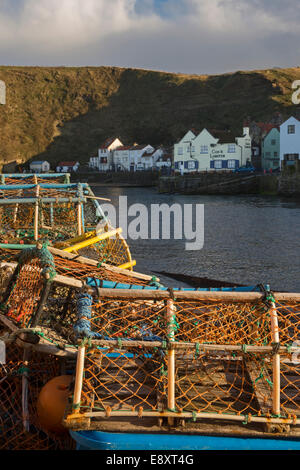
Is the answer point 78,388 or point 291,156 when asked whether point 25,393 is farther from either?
point 291,156

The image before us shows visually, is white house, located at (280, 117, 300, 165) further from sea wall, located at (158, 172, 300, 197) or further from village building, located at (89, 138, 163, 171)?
village building, located at (89, 138, 163, 171)

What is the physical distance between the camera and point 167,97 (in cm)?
12762

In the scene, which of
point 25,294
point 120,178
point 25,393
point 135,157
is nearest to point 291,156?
point 120,178

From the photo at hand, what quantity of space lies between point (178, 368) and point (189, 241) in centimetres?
1714

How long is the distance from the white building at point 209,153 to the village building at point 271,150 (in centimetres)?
203

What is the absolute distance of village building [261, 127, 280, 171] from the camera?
57.4 m

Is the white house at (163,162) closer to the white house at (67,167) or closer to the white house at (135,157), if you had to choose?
the white house at (135,157)

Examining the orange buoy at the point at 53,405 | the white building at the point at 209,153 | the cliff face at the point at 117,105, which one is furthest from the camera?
the cliff face at the point at 117,105

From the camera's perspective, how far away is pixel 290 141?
49750mm

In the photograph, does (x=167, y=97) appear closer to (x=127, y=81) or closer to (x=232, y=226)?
(x=127, y=81)

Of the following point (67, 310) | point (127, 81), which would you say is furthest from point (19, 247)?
point (127, 81)

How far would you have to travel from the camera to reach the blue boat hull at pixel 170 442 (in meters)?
3.58

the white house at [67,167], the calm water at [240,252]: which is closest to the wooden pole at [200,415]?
the calm water at [240,252]

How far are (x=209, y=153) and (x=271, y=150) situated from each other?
25.0 feet
